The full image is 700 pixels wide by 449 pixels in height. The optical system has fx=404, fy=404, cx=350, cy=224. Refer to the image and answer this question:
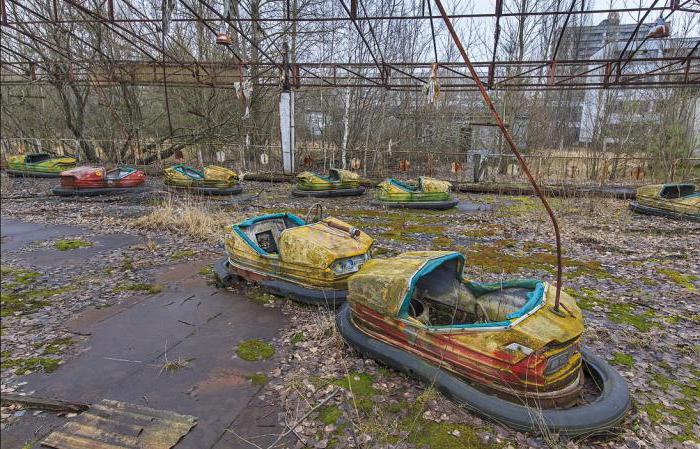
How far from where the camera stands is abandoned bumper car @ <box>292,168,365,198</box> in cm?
972

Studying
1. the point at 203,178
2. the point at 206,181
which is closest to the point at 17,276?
the point at 206,181

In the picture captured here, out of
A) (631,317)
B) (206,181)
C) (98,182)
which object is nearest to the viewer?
(631,317)

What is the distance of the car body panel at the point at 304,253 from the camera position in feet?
10.9

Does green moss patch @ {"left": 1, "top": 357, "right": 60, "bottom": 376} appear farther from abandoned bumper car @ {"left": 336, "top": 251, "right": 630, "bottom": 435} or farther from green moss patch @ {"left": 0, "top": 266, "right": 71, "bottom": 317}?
abandoned bumper car @ {"left": 336, "top": 251, "right": 630, "bottom": 435}

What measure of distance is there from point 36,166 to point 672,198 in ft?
49.8

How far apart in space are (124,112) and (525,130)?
569 inches

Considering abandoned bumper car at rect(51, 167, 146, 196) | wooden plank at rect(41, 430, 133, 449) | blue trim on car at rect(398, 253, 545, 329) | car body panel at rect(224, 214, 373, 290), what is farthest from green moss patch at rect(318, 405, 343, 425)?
abandoned bumper car at rect(51, 167, 146, 196)

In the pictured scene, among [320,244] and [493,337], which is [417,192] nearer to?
[320,244]

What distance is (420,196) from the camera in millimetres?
8430

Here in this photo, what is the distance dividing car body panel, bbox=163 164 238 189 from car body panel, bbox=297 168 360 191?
66.0 inches

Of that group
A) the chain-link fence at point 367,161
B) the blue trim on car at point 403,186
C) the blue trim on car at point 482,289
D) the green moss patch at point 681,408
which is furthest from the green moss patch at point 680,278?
the chain-link fence at point 367,161

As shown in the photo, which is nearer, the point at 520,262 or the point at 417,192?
the point at 520,262

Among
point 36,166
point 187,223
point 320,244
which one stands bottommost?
point 187,223

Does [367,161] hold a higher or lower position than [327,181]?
higher
